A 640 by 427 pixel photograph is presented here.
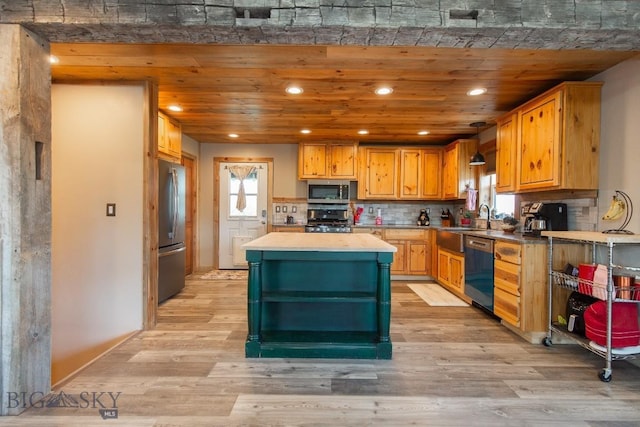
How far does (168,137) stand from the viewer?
4285 millimetres

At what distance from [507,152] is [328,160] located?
2.71 meters

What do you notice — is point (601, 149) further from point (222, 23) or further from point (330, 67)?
point (222, 23)

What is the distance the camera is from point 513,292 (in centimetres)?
310

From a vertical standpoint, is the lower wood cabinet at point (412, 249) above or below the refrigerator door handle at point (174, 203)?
below

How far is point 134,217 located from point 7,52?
1641 mm

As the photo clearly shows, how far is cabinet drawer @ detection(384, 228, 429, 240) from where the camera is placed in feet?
17.8

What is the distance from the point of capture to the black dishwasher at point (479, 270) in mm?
3566

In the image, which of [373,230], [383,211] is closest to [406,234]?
[373,230]

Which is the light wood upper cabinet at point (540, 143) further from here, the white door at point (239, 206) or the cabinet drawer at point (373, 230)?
the white door at point (239, 206)

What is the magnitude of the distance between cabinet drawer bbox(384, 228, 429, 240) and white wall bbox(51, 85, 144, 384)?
3616 millimetres

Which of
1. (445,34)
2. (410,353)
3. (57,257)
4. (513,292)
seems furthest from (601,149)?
(57,257)

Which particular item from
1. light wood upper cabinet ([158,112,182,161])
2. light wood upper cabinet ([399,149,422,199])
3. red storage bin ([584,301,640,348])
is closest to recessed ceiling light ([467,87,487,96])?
red storage bin ([584,301,640,348])

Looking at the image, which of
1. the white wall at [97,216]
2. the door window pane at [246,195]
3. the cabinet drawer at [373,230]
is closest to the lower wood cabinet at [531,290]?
the cabinet drawer at [373,230]

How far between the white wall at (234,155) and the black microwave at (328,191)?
14.8 inches
